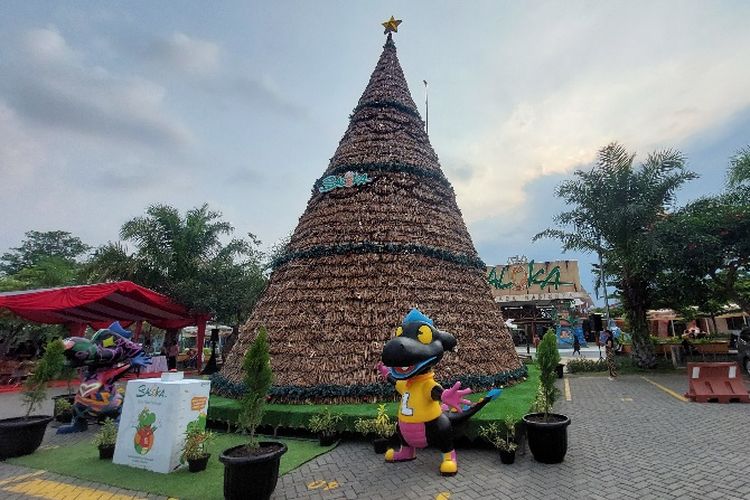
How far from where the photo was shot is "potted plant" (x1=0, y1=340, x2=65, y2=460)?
6.45 meters

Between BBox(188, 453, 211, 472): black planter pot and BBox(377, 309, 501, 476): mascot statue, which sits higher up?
BBox(377, 309, 501, 476): mascot statue

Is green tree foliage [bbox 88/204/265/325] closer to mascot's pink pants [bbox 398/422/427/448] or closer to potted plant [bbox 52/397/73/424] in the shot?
potted plant [bbox 52/397/73/424]

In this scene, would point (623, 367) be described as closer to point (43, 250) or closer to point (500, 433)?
point (500, 433)

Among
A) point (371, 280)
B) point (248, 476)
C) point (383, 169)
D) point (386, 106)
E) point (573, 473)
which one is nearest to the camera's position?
point (248, 476)

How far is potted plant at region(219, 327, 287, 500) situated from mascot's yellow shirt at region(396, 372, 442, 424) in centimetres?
186

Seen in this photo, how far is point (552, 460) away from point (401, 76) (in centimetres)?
1237

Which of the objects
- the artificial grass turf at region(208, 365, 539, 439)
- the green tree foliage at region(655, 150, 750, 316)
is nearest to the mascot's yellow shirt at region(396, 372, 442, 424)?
the artificial grass turf at region(208, 365, 539, 439)

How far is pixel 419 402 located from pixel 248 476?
98.1 inches

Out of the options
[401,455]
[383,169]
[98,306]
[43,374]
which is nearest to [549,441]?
[401,455]

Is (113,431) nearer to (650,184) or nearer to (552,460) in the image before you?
(552,460)

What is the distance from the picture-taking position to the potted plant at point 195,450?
18.3 feet

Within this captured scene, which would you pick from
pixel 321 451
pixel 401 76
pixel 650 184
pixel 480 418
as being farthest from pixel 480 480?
pixel 650 184

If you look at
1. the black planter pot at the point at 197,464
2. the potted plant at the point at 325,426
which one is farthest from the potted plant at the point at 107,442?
the potted plant at the point at 325,426

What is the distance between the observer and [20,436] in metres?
6.55
